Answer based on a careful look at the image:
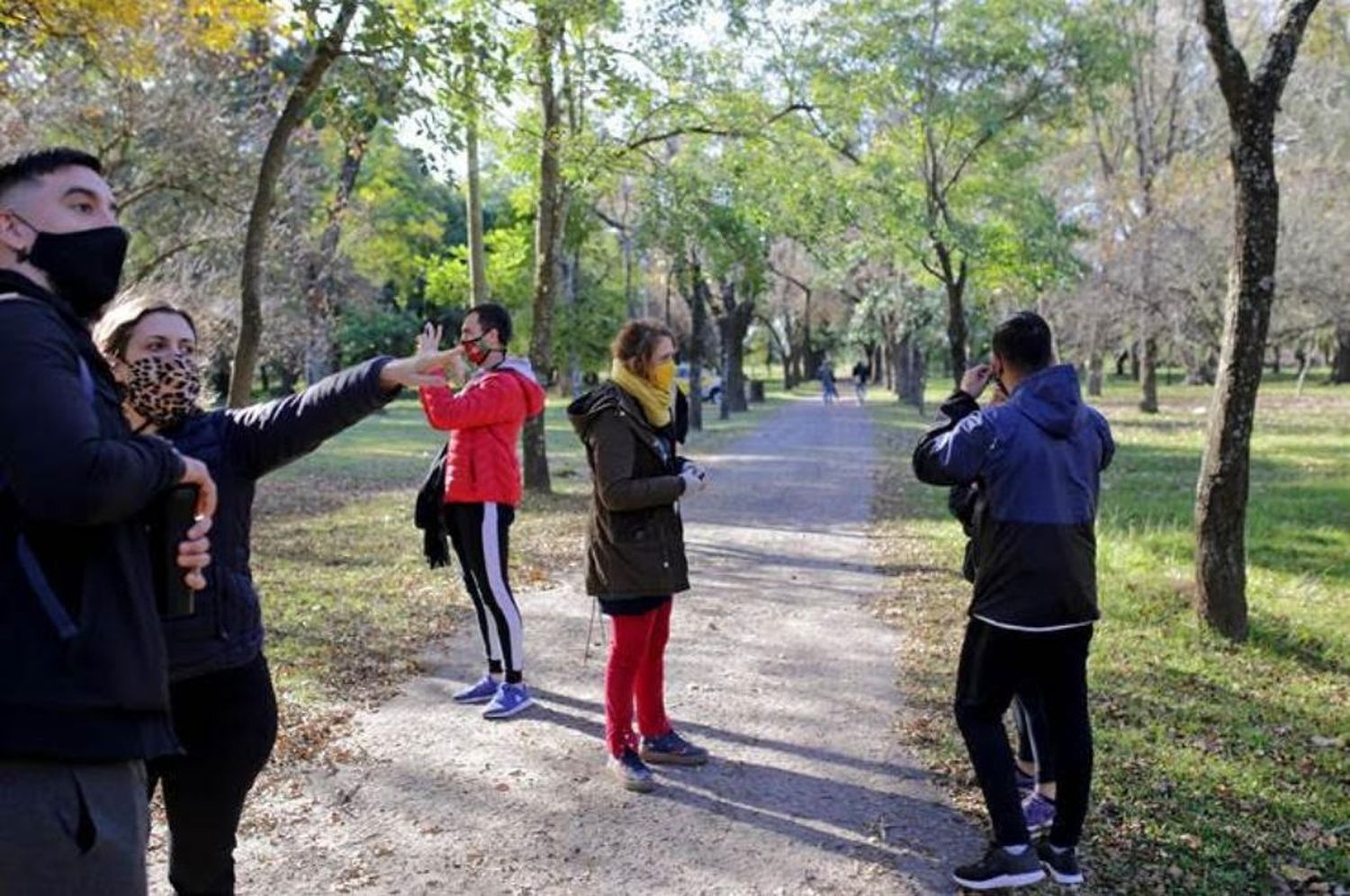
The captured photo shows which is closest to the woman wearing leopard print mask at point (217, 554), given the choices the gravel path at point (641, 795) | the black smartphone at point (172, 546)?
the black smartphone at point (172, 546)

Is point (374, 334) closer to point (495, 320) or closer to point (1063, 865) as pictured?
point (495, 320)

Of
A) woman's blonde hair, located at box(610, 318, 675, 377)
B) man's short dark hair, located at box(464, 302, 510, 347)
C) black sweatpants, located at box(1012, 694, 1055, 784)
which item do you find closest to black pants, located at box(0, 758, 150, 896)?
woman's blonde hair, located at box(610, 318, 675, 377)

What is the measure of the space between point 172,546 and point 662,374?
294cm

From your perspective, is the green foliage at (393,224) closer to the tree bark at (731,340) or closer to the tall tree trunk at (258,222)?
the tree bark at (731,340)

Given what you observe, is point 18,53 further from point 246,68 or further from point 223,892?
point 223,892

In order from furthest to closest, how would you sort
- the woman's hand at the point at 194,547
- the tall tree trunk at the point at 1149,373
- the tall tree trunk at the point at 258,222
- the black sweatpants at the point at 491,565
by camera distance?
the tall tree trunk at the point at 1149,373
the tall tree trunk at the point at 258,222
the black sweatpants at the point at 491,565
the woman's hand at the point at 194,547

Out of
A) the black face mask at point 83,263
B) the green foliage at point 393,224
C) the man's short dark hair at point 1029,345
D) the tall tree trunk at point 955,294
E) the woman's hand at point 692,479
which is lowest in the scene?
the woman's hand at point 692,479

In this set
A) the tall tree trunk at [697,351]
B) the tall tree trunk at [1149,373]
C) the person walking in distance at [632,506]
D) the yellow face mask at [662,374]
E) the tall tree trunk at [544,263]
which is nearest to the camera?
the person walking in distance at [632,506]

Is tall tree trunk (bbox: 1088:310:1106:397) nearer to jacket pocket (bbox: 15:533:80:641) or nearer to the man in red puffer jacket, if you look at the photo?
the man in red puffer jacket

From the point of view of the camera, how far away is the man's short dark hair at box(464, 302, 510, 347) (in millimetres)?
5738

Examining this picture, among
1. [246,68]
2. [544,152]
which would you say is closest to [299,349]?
[246,68]

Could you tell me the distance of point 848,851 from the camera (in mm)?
4309

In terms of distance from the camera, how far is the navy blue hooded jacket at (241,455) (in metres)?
2.74

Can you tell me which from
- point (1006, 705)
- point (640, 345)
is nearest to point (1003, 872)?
point (1006, 705)
